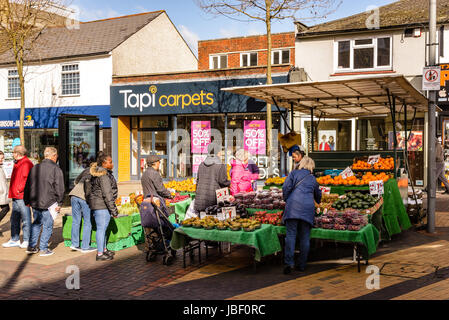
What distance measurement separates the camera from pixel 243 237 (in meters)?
6.66

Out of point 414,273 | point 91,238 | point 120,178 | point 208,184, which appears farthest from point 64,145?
point 414,273

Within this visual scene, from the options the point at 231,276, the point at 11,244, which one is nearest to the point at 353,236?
the point at 231,276

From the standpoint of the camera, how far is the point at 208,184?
816 centimetres

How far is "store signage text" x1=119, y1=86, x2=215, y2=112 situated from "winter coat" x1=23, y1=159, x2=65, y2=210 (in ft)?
35.5

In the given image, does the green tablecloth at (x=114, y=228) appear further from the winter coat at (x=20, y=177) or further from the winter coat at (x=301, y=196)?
the winter coat at (x=301, y=196)

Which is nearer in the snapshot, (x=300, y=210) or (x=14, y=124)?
(x=300, y=210)

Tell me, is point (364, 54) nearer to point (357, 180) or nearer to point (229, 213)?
point (357, 180)

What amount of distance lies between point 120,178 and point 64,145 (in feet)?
24.8

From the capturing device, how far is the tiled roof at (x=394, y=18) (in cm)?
1650

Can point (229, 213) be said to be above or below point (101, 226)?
above

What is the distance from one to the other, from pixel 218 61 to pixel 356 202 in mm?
19561

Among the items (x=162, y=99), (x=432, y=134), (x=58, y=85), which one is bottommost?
(x=432, y=134)

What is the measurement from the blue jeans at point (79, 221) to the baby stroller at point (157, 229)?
46.3 inches
